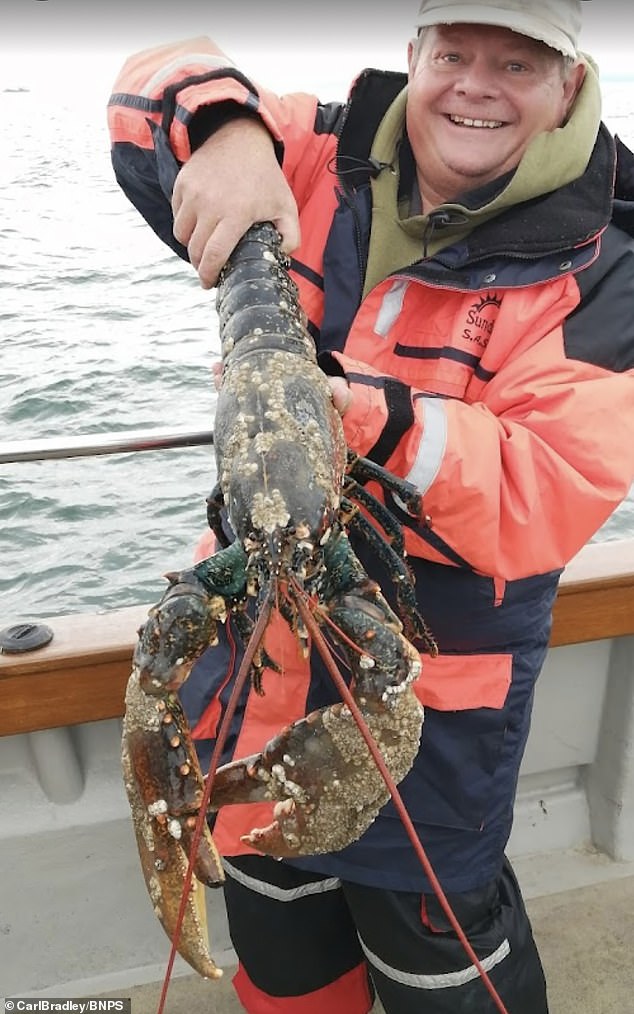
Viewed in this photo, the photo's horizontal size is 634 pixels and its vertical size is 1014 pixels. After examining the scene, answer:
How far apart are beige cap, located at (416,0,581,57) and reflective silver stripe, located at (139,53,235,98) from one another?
438 millimetres

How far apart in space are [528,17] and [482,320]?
0.56m

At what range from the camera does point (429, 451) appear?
66.1 inches

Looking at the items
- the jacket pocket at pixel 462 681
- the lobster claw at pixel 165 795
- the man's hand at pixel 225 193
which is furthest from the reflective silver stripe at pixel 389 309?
the lobster claw at pixel 165 795

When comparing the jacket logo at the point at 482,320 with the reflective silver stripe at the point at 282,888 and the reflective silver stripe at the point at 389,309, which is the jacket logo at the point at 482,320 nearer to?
the reflective silver stripe at the point at 389,309

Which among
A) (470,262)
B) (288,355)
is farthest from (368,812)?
(470,262)

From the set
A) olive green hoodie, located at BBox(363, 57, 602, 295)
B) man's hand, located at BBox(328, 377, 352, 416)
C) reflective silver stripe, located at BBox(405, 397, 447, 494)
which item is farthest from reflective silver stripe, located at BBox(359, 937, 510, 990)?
olive green hoodie, located at BBox(363, 57, 602, 295)

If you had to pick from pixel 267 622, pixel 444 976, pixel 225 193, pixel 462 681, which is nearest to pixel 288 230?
pixel 225 193

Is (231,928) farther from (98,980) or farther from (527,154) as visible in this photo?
(527,154)

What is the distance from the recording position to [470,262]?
6.24 feet

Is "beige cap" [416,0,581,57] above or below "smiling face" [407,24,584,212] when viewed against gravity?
above

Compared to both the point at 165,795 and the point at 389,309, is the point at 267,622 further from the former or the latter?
the point at 389,309

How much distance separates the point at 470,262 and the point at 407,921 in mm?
1460

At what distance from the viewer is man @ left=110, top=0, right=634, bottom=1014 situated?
172cm

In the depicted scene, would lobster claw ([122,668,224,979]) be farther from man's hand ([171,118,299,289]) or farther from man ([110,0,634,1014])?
man's hand ([171,118,299,289])
